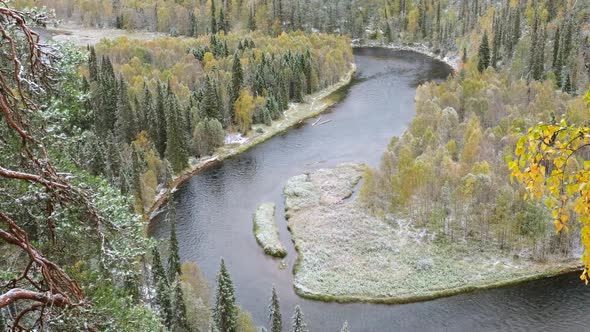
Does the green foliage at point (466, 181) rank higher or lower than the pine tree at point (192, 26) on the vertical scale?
lower

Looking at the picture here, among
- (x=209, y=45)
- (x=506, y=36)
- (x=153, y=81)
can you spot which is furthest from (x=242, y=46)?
(x=506, y=36)

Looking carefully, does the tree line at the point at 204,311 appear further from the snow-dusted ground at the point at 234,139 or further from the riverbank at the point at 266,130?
the snow-dusted ground at the point at 234,139

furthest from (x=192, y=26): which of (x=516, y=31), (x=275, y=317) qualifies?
(x=275, y=317)

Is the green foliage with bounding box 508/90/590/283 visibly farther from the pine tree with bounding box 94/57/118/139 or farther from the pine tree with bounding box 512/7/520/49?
the pine tree with bounding box 512/7/520/49

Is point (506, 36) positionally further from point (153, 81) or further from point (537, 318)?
point (537, 318)

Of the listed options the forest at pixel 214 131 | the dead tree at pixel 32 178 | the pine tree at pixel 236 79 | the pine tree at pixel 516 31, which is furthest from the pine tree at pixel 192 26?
the dead tree at pixel 32 178

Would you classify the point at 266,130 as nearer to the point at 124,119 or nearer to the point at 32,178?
the point at 124,119
